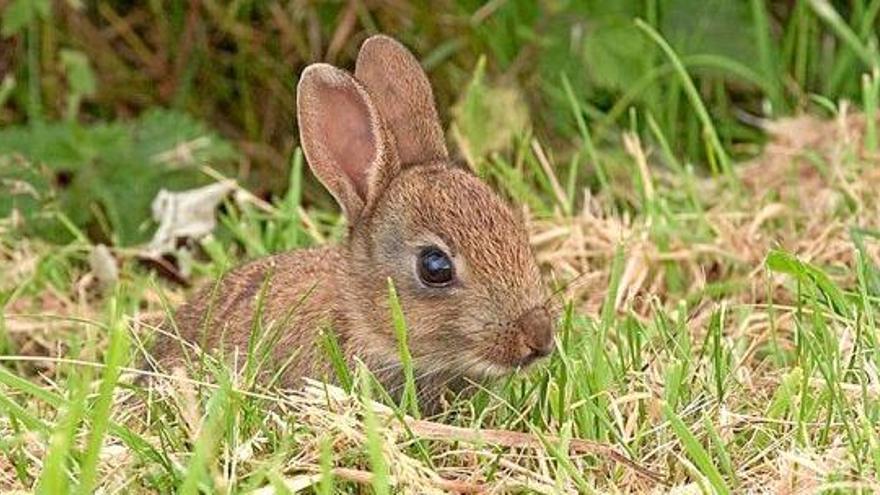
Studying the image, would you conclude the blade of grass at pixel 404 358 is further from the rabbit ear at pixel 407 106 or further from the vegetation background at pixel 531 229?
the rabbit ear at pixel 407 106

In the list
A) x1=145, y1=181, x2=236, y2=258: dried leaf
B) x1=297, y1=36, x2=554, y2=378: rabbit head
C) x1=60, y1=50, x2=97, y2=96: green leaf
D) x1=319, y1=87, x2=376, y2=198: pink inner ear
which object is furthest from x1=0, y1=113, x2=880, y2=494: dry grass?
x1=60, y1=50, x2=97, y2=96: green leaf

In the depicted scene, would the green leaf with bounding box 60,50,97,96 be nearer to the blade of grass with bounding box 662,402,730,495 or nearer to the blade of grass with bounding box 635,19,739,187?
the blade of grass with bounding box 635,19,739,187

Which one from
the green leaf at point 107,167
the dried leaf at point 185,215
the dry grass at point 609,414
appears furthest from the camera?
the green leaf at point 107,167

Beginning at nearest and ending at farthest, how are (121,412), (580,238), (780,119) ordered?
(121,412) < (580,238) < (780,119)

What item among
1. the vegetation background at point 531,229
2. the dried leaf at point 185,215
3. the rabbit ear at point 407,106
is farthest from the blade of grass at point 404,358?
the dried leaf at point 185,215

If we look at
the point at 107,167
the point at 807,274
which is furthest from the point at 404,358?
the point at 107,167

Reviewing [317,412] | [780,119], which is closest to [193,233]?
[780,119]

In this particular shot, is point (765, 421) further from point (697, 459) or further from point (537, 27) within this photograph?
point (537, 27)

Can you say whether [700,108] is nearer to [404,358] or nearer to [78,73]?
[404,358]
